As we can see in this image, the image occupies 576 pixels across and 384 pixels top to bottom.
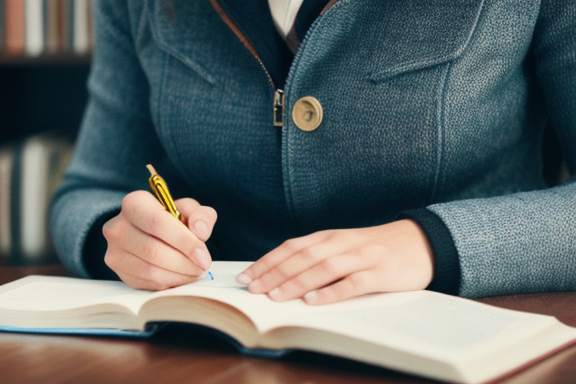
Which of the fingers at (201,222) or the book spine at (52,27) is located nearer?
the fingers at (201,222)

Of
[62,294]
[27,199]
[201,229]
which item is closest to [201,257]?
[201,229]

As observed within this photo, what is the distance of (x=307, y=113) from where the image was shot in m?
0.89

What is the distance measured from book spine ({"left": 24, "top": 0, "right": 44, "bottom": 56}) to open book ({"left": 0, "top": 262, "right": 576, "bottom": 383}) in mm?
1312

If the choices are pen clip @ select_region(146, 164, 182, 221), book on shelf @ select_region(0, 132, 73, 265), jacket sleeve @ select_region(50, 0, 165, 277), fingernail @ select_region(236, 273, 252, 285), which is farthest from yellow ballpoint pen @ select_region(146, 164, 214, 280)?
book on shelf @ select_region(0, 132, 73, 265)

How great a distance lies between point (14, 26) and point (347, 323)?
63.0 inches

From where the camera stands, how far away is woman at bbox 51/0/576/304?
71 cm

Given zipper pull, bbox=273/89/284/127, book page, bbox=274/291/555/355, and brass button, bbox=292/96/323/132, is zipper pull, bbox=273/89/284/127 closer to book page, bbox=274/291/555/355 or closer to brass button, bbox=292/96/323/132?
brass button, bbox=292/96/323/132

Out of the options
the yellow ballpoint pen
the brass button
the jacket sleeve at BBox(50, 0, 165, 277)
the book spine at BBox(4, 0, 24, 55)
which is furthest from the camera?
the book spine at BBox(4, 0, 24, 55)

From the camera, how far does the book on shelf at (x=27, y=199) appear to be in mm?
1919

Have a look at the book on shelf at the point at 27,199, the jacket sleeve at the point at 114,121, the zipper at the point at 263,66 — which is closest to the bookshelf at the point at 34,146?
the book on shelf at the point at 27,199

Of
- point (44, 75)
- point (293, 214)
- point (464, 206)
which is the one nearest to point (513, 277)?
point (464, 206)

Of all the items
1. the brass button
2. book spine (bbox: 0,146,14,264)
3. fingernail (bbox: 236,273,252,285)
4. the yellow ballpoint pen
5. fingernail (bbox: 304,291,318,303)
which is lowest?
book spine (bbox: 0,146,14,264)

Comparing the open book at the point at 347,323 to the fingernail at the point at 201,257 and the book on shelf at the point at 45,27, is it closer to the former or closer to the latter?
the fingernail at the point at 201,257

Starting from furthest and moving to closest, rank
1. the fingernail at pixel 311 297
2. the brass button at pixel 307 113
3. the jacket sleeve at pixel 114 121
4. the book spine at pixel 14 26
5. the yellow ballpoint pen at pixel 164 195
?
the book spine at pixel 14 26
the jacket sleeve at pixel 114 121
the brass button at pixel 307 113
the yellow ballpoint pen at pixel 164 195
the fingernail at pixel 311 297
